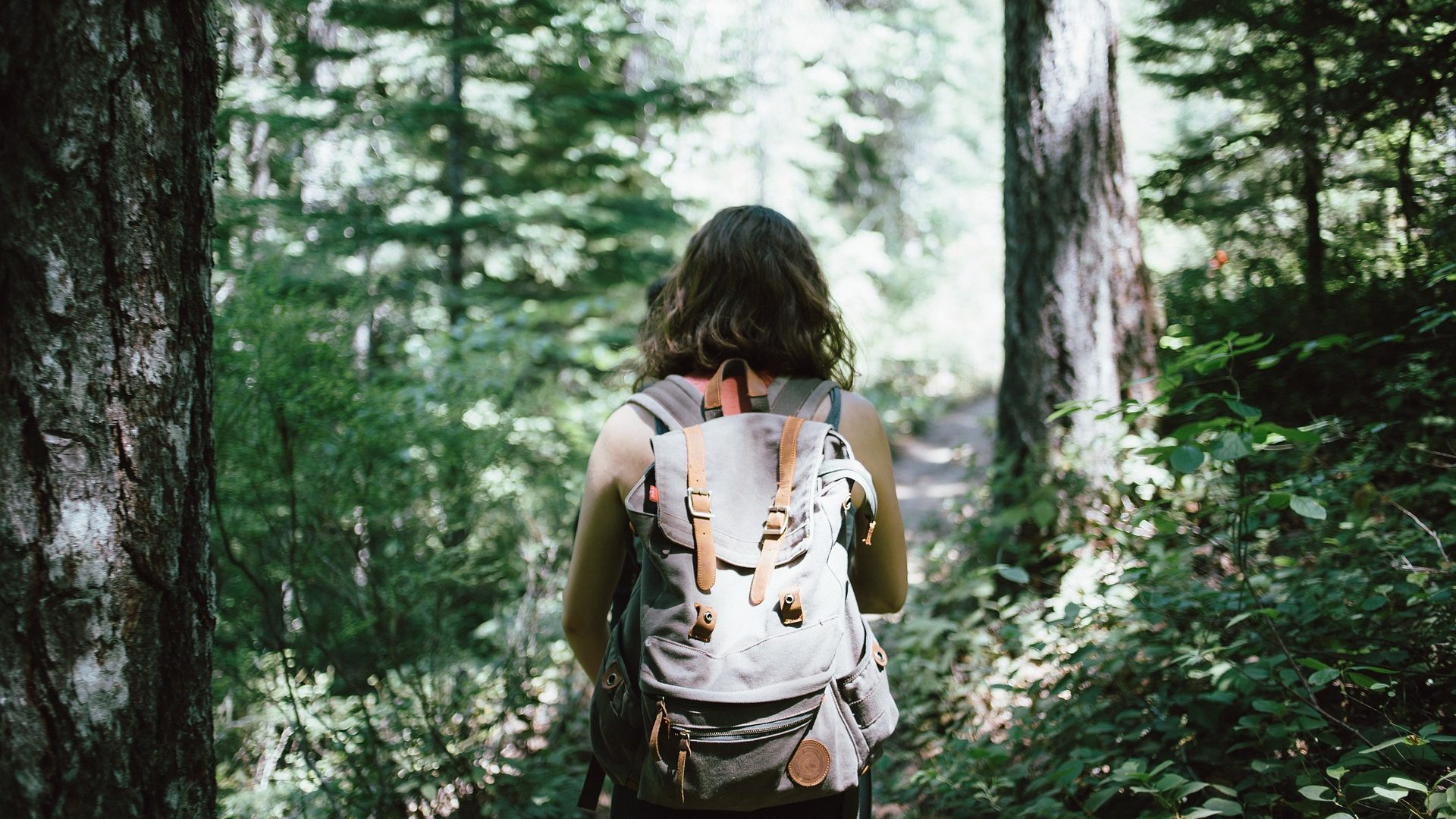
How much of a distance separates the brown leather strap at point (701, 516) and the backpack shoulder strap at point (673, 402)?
0.14 metres

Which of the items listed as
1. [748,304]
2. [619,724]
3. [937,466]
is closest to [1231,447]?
[748,304]

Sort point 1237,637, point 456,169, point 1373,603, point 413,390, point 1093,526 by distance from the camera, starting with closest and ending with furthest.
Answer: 1. point 1373,603
2. point 1237,637
3. point 1093,526
4. point 413,390
5. point 456,169

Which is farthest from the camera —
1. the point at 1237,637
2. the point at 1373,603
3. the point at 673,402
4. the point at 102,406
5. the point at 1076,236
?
the point at 1076,236

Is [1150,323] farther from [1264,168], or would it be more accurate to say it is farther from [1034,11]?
[1034,11]

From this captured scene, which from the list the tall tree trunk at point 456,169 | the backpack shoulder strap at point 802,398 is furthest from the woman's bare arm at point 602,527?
the tall tree trunk at point 456,169

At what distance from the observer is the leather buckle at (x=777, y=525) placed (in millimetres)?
1467

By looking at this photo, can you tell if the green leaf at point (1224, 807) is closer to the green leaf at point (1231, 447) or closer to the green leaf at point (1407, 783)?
the green leaf at point (1407, 783)

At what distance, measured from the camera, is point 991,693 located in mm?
3559

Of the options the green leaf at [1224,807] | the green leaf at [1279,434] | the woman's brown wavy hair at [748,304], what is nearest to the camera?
the woman's brown wavy hair at [748,304]

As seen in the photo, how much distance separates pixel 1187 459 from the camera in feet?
6.88

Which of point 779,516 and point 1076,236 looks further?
point 1076,236

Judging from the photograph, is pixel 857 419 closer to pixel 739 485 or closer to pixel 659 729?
pixel 739 485

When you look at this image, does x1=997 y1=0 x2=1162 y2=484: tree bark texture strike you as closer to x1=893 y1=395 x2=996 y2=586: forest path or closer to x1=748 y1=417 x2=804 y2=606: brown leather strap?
x1=893 y1=395 x2=996 y2=586: forest path

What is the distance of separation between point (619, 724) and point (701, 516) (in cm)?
45
